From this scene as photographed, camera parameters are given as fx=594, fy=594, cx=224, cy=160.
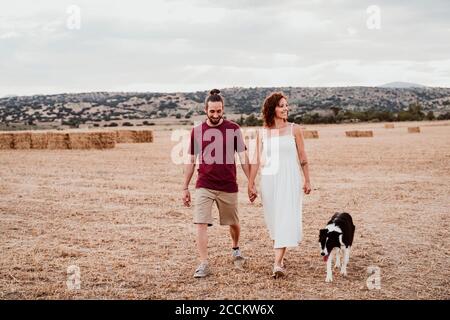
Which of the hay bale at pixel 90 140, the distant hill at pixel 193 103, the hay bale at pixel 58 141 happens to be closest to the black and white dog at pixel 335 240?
the hay bale at pixel 90 140

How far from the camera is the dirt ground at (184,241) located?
20.0 feet

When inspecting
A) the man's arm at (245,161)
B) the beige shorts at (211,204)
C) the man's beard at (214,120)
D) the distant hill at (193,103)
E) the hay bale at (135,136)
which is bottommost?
the hay bale at (135,136)

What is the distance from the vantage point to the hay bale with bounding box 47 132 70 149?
93.4ft

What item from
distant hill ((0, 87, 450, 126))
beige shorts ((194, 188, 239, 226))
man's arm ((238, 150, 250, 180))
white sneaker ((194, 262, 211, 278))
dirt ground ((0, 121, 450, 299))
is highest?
distant hill ((0, 87, 450, 126))

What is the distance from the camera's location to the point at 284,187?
6.45 m

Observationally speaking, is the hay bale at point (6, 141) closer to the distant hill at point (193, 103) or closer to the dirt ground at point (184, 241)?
the dirt ground at point (184, 241)

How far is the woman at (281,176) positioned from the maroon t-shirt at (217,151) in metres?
0.30

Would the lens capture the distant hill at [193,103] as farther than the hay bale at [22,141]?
Yes

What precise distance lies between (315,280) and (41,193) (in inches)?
336

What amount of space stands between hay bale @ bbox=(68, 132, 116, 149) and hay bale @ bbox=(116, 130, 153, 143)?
625 cm

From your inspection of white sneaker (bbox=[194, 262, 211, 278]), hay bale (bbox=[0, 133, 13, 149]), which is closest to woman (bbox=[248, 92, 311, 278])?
white sneaker (bbox=[194, 262, 211, 278])

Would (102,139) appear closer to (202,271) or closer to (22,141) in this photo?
(22,141)

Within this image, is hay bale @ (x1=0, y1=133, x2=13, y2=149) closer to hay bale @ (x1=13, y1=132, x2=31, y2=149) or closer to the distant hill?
hay bale @ (x1=13, y1=132, x2=31, y2=149)
